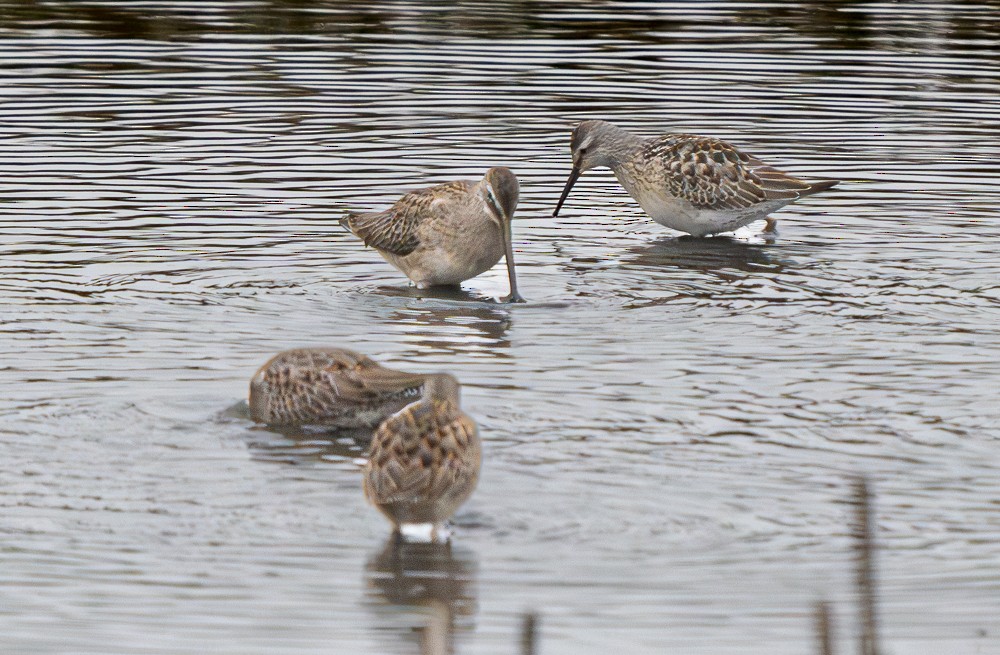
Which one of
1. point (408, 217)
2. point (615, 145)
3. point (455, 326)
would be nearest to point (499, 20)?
point (615, 145)

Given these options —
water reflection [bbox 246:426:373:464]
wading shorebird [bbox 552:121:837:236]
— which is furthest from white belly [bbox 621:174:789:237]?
water reflection [bbox 246:426:373:464]

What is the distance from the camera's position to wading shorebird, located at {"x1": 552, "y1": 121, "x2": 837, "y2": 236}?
16.6m

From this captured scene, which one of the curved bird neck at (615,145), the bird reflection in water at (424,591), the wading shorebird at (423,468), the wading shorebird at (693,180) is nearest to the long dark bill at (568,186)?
the wading shorebird at (693,180)

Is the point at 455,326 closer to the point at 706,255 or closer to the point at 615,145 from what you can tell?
the point at 706,255

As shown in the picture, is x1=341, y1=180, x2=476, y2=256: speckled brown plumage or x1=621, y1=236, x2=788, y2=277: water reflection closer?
x1=341, y1=180, x2=476, y2=256: speckled brown plumage

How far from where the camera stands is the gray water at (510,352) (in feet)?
26.7

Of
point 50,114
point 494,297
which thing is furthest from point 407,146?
point 494,297

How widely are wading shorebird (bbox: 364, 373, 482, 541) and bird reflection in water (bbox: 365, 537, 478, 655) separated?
0.15 m

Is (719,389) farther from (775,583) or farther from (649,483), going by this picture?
(775,583)

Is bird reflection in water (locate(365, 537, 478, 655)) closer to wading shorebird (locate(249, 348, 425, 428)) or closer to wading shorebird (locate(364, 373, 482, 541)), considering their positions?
wading shorebird (locate(364, 373, 482, 541))

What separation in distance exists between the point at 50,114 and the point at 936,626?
1560 cm

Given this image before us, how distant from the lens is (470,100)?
22391 mm

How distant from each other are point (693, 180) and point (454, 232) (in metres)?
3.02

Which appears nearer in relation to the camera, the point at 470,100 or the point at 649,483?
the point at 649,483
